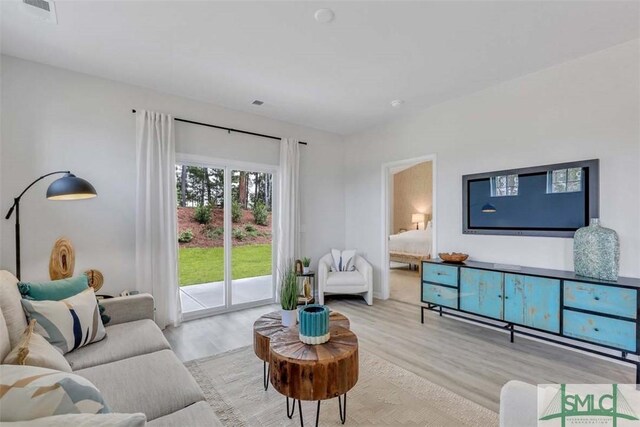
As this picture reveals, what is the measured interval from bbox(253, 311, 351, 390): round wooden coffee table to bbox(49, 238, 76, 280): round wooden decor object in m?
1.98

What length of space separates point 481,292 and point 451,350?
28.7 inches

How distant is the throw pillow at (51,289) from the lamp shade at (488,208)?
412 cm

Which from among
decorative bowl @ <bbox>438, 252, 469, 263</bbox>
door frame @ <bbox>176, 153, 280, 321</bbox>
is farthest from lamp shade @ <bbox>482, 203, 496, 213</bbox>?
door frame @ <bbox>176, 153, 280, 321</bbox>

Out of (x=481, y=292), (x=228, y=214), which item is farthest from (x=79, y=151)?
(x=481, y=292)

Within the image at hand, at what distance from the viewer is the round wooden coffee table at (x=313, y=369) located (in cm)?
169

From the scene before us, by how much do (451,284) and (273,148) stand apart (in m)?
3.17

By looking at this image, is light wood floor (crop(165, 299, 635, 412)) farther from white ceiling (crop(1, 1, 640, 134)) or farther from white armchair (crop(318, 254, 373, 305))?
white ceiling (crop(1, 1, 640, 134))

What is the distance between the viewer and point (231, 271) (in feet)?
14.0

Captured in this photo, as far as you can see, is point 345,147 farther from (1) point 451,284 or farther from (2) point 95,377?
(2) point 95,377

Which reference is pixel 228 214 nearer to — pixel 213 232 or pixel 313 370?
pixel 213 232

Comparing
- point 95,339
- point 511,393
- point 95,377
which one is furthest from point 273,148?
point 511,393

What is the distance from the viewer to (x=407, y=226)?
892 cm

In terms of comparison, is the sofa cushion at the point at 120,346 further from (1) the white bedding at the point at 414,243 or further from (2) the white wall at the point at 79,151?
(1) the white bedding at the point at 414,243

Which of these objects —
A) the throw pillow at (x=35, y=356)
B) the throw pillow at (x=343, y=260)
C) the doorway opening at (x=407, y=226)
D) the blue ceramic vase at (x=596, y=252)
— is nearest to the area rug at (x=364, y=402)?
the throw pillow at (x=35, y=356)
